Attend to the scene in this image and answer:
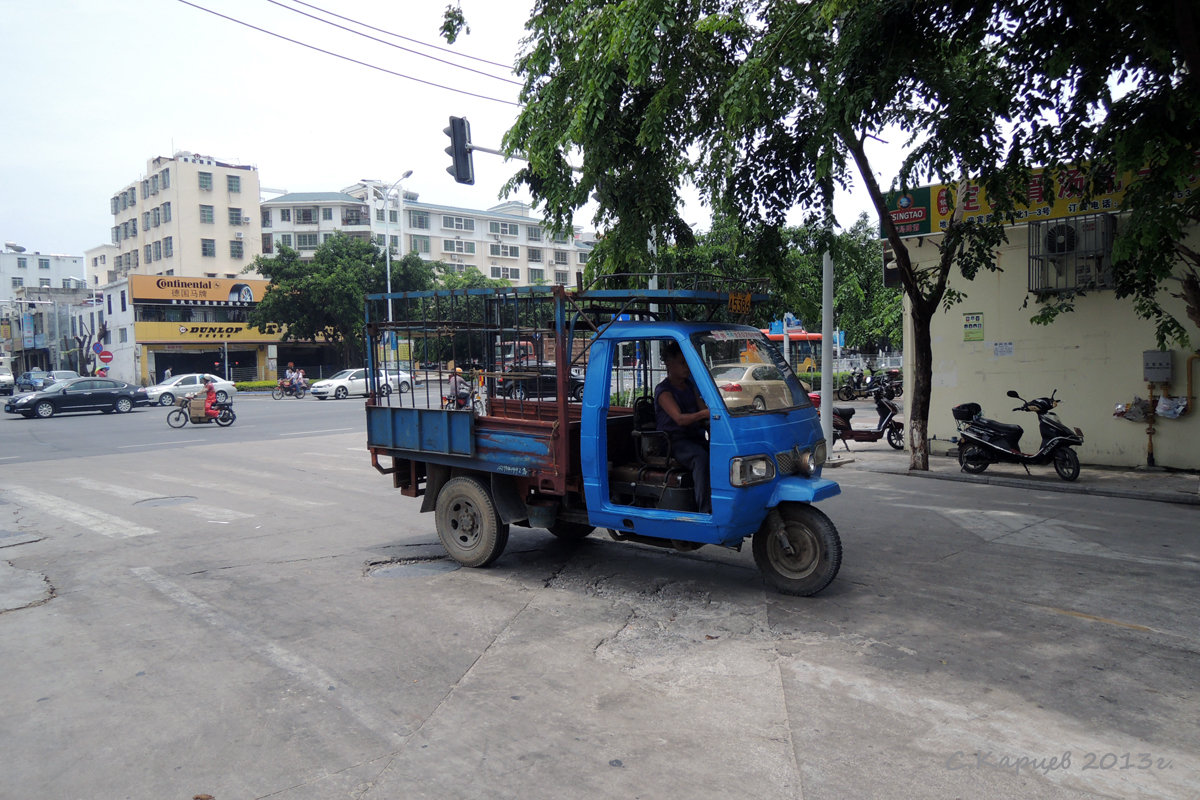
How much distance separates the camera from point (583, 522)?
6590 mm

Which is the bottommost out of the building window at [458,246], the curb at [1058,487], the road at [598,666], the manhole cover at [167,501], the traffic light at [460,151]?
the road at [598,666]

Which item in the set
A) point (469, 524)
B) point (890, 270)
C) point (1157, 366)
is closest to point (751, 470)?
point (469, 524)

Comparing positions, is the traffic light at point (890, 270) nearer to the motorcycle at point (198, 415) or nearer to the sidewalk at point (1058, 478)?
the sidewalk at point (1058, 478)

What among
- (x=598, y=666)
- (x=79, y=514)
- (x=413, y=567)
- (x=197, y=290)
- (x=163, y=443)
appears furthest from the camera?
(x=197, y=290)

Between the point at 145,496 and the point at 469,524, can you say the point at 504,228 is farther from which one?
the point at 469,524

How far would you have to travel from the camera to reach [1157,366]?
11.2m

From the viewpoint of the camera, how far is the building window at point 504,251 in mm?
70875

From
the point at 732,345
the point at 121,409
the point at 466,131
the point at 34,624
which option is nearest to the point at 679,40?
the point at 732,345

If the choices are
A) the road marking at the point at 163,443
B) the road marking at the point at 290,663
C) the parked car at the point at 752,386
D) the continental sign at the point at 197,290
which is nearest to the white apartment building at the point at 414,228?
the continental sign at the point at 197,290

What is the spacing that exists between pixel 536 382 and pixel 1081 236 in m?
9.43

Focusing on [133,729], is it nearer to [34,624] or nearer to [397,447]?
[34,624]

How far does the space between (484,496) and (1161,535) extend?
6717mm

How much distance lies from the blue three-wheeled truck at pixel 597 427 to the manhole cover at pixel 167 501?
4.50 metres

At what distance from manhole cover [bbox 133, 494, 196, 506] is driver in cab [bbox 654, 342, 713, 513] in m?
7.58
